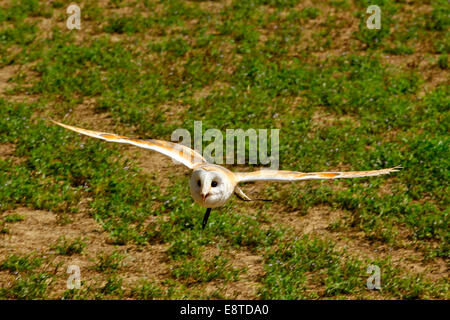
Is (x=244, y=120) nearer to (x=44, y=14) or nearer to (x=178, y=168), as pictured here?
(x=178, y=168)

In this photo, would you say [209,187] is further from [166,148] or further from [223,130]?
[223,130]

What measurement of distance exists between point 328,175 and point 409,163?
375cm

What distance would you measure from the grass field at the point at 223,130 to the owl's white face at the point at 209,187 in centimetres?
195

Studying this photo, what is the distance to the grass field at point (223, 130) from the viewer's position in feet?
22.3

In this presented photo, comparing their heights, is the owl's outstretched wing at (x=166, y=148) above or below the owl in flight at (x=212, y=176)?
above

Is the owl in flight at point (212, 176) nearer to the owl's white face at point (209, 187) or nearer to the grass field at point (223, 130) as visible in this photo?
the owl's white face at point (209, 187)

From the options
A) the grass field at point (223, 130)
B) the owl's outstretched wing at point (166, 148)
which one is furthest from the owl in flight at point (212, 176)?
the grass field at point (223, 130)

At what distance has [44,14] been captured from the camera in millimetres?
11469

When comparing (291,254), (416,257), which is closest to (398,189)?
(416,257)

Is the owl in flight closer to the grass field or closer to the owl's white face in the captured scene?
the owl's white face

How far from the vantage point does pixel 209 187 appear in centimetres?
476
